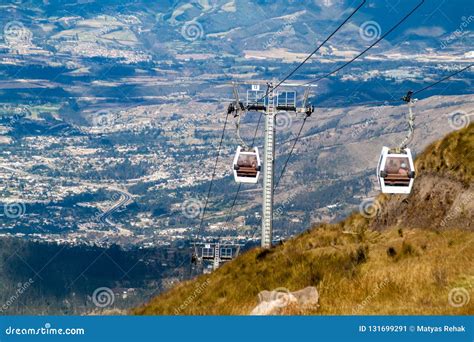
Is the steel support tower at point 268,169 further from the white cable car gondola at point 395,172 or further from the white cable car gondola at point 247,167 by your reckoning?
the white cable car gondola at point 395,172

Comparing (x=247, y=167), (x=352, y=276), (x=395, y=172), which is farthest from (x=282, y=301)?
(x=247, y=167)

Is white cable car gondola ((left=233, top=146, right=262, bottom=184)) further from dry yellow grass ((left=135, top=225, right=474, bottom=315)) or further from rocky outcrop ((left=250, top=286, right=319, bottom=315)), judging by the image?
rocky outcrop ((left=250, top=286, right=319, bottom=315))

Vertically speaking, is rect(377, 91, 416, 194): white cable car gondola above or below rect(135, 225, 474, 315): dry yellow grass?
above

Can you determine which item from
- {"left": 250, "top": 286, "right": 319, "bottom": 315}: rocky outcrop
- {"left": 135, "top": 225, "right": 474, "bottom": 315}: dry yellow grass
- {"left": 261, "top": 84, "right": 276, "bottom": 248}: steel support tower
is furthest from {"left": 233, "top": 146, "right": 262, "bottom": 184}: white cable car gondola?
{"left": 250, "top": 286, "right": 319, "bottom": 315}: rocky outcrop

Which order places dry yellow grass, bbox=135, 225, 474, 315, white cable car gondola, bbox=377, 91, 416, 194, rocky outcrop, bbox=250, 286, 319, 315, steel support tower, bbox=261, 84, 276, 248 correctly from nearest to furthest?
1. rocky outcrop, bbox=250, 286, 319, 315
2. dry yellow grass, bbox=135, 225, 474, 315
3. white cable car gondola, bbox=377, 91, 416, 194
4. steel support tower, bbox=261, 84, 276, 248

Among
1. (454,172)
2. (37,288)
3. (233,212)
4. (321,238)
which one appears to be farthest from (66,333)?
(233,212)

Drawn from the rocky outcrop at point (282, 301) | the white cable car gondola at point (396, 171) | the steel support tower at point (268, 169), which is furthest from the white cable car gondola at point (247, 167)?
the rocky outcrop at point (282, 301)
